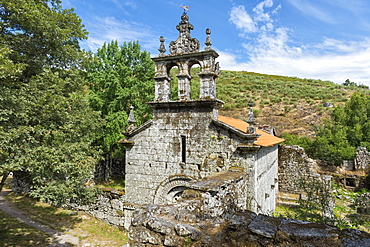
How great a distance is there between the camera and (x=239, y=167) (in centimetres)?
805

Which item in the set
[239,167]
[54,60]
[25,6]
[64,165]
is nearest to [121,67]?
[54,60]

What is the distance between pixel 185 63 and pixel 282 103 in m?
31.7

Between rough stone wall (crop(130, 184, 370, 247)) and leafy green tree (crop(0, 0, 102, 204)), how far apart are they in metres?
6.70

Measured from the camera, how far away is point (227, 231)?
3240 mm

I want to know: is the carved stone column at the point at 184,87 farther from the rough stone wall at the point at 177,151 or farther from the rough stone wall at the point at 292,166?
the rough stone wall at the point at 292,166

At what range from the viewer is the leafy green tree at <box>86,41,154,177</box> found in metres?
16.6

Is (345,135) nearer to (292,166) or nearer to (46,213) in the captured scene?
(292,166)

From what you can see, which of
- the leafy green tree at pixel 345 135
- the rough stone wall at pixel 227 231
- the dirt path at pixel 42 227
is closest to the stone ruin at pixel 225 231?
the rough stone wall at pixel 227 231

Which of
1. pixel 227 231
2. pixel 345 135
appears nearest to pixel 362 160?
pixel 345 135

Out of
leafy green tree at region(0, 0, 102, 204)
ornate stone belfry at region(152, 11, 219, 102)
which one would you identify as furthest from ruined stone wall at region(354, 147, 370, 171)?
leafy green tree at region(0, 0, 102, 204)

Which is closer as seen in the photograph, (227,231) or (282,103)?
(227,231)

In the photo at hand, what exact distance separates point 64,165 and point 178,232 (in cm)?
778

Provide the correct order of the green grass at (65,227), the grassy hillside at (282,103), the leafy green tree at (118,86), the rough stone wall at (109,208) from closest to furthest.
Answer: the green grass at (65,227)
the rough stone wall at (109,208)
the leafy green tree at (118,86)
the grassy hillside at (282,103)

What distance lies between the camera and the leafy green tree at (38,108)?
26.2 feet
